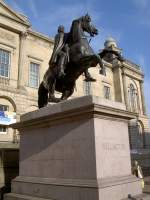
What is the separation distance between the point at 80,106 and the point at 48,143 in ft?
4.47

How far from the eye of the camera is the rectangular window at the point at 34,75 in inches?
1172

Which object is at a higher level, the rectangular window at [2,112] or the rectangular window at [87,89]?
the rectangular window at [87,89]

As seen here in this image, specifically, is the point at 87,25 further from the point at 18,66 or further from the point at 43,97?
the point at 18,66

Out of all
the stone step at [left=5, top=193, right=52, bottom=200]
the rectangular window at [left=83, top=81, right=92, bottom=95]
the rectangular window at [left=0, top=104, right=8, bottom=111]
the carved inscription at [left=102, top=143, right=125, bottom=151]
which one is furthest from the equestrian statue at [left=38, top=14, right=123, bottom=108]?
the rectangular window at [left=83, top=81, right=92, bottom=95]

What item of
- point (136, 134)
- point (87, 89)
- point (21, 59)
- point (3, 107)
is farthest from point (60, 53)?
point (136, 134)

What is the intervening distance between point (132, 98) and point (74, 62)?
40.0m

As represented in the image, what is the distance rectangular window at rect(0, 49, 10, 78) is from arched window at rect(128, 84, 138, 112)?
23378 millimetres

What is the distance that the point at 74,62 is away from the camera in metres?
7.37

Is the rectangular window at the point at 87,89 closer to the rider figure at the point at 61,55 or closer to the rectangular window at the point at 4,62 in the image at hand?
the rectangular window at the point at 4,62

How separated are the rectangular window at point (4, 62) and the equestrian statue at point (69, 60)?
65.9ft

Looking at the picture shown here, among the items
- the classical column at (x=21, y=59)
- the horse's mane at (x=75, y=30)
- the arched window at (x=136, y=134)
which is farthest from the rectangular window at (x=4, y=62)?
the arched window at (x=136, y=134)

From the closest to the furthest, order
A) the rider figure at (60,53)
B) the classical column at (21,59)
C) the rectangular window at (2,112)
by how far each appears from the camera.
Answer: the rider figure at (60,53), the rectangular window at (2,112), the classical column at (21,59)

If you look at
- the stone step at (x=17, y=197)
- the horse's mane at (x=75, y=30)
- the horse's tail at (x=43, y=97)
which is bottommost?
the stone step at (x=17, y=197)

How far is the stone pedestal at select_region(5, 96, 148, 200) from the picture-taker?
218 inches
